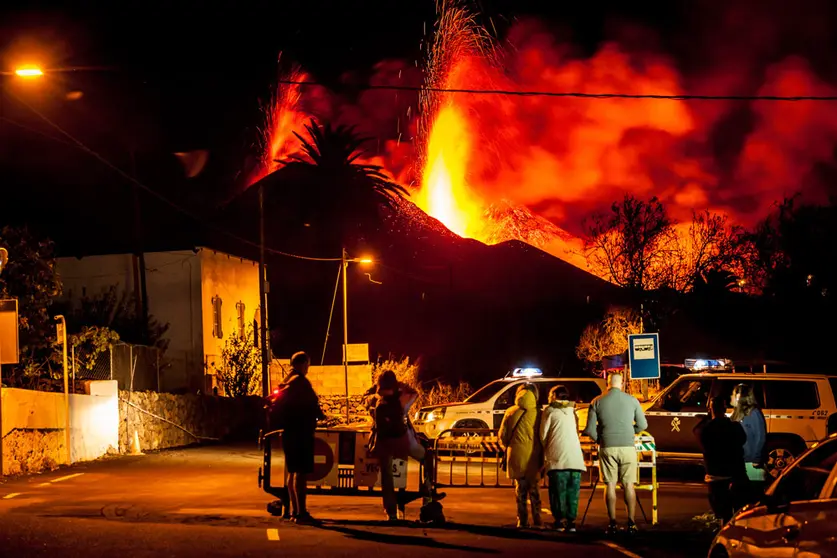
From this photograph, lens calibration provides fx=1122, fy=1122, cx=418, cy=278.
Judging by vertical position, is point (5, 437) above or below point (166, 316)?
below

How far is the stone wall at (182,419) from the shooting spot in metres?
28.4

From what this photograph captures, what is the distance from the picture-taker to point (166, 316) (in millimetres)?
44938

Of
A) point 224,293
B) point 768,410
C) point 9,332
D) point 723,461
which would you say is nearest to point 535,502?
point 723,461

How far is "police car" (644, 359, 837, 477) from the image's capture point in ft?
66.2

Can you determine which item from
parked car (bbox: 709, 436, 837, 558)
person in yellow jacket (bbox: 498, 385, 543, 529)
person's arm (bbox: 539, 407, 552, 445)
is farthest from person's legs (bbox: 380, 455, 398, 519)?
parked car (bbox: 709, 436, 837, 558)

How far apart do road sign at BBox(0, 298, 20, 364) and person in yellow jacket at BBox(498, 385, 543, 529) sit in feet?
35.3

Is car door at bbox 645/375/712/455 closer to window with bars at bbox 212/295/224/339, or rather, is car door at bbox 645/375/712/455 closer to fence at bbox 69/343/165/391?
fence at bbox 69/343/165/391

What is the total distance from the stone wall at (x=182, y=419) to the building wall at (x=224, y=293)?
5.09 metres

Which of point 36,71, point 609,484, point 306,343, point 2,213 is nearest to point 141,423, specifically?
point 36,71

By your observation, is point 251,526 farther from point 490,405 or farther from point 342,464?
point 490,405

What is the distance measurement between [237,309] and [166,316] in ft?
13.3

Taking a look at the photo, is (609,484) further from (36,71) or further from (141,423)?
(141,423)

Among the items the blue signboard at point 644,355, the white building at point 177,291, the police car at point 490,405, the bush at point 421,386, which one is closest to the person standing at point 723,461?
the blue signboard at point 644,355

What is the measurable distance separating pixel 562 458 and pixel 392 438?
2018 millimetres
